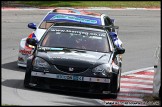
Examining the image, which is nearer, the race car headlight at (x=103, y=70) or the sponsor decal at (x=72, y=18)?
the race car headlight at (x=103, y=70)

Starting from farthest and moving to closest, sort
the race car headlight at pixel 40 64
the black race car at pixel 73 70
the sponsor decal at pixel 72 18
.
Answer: the sponsor decal at pixel 72 18
the race car headlight at pixel 40 64
the black race car at pixel 73 70

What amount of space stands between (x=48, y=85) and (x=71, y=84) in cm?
48

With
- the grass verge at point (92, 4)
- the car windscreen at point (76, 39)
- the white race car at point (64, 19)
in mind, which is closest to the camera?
the car windscreen at point (76, 39)

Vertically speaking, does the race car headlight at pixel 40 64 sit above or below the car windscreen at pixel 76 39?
below

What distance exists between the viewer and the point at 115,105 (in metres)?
10.5

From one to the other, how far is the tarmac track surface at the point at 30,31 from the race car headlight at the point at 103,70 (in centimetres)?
57

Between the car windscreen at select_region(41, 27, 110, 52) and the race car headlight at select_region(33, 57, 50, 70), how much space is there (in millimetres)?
932

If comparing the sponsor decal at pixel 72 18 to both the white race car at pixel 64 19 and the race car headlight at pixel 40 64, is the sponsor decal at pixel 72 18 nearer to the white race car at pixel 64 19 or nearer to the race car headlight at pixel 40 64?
the white race car at pixel 64 19

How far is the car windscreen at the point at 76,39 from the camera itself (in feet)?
40.6

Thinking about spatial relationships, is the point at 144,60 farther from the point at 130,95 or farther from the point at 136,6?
the point at 136,6

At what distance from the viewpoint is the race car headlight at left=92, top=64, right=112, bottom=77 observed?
11.2 metres

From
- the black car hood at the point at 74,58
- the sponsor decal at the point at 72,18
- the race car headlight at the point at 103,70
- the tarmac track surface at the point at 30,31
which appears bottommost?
the tarmac track surface at the point at 30,31

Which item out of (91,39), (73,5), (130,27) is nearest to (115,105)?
(91,39)

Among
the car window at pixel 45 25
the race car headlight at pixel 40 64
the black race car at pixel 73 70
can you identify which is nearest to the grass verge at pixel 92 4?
the car window at pixel 45 25
